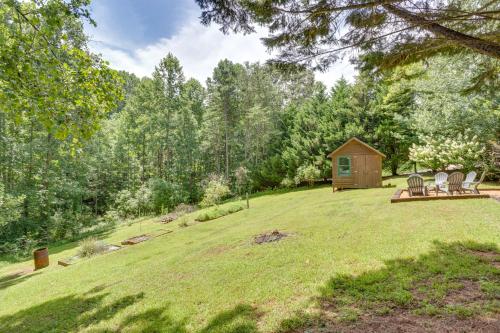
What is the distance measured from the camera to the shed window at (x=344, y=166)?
16.0 m

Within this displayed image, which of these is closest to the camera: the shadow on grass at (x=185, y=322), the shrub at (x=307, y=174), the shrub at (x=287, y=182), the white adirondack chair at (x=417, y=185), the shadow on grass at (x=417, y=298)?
the shadow on grass at (x=417, y=298)

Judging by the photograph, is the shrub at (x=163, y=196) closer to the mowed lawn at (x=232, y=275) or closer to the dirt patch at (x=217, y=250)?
the mowed lawn at (x=232, y=275)

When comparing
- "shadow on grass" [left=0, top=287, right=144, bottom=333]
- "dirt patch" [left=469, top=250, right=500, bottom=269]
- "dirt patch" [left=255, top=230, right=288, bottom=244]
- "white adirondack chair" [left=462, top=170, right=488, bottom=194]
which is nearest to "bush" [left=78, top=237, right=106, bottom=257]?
"shadow on grass" [left=0, top=287, right=144, bottom=333]

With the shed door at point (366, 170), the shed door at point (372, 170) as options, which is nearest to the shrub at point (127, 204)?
the shed door at point (366, 170)


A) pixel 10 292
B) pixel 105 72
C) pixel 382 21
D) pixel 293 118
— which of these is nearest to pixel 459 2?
pixel 382 21

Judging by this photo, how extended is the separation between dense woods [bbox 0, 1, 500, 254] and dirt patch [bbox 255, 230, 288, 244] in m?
4.19

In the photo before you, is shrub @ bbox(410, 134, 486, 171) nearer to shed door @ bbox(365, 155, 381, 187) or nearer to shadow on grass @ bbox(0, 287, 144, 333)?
shed door @ bbox(365, 155, 381, 187)

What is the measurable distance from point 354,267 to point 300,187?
1722cm

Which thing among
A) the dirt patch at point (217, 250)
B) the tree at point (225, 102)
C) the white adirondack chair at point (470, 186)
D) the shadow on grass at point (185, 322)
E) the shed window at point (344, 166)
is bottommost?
the dirt patch at point (217, 250)

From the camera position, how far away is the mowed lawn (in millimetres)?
3850

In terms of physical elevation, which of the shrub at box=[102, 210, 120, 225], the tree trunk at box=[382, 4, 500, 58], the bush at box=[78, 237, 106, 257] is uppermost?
the tree trunk at box=[382, 4, 500, 58]

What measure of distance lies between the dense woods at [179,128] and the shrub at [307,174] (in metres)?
0.11

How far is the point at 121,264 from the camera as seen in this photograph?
750 cm

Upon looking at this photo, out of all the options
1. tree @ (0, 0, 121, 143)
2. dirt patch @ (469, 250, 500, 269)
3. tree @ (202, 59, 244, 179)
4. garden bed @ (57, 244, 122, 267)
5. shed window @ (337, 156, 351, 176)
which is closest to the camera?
tree @ (0, 0, 121, 143)
